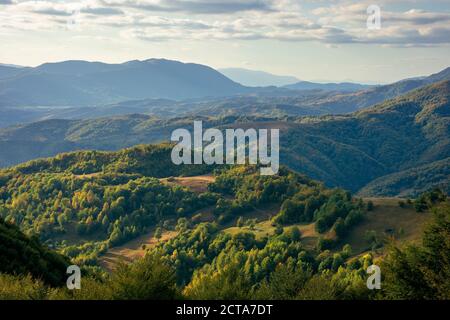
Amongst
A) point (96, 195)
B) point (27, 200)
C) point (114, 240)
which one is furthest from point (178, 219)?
point (27, 200)

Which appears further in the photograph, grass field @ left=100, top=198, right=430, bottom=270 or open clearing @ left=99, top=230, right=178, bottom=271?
open clearing @ left=99, top=230, right=178, bottom=271

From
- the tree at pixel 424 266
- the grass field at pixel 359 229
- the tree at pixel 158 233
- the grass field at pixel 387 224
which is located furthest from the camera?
the tree at pixel 158 233

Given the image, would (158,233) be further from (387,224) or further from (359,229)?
(387,224)

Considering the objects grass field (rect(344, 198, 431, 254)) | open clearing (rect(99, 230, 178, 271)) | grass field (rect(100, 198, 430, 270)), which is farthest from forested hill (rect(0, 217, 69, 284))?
open clearing (rect(99, 230, 178, 271))

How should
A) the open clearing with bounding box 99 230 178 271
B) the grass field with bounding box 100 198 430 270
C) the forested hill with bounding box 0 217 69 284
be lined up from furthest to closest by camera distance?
the open clearing with bounding box 99 230 178 271, the grass field with bounding box 100 198 430 270, the forested hill with bounding box 0 217 69 284

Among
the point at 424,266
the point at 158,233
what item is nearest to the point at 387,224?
the point at 158,233

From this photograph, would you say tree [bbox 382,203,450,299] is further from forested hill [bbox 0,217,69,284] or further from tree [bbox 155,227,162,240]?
tree [bbox 155,227,162,240]

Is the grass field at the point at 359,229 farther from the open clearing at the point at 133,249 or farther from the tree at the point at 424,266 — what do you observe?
the tree at the point at 424,266

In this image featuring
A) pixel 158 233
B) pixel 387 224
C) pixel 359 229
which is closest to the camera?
pixel 387 224

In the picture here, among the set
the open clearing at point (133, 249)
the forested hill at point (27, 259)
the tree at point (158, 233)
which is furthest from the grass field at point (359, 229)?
the forested hill at point (27, 259)

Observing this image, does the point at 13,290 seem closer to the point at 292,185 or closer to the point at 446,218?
the point at 446,218

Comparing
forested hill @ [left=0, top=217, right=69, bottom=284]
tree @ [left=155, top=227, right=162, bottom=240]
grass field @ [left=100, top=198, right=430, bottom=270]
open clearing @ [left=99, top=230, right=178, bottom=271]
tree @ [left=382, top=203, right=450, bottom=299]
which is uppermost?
tree @ [left=382, top=203, right=450, bottom=299]
